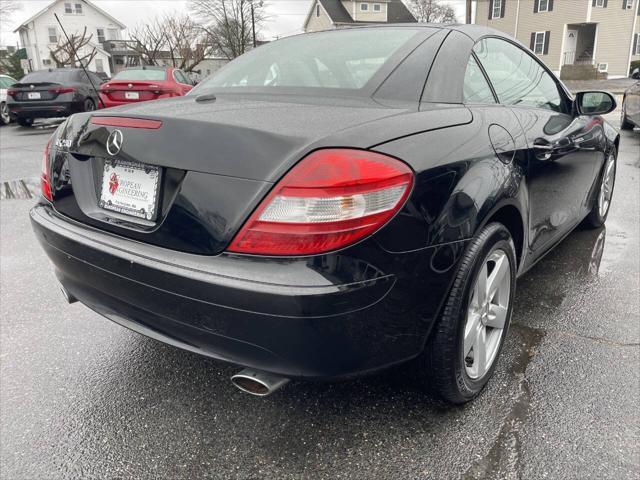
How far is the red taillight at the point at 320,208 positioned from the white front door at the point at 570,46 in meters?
39.8

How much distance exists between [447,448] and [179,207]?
129 centimetres

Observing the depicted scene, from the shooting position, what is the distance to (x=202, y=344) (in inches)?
70.3

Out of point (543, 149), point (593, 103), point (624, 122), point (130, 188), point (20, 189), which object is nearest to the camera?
point (130, 188)

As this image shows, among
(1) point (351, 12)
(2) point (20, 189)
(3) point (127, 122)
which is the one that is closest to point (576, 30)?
(1) point (351, 12)

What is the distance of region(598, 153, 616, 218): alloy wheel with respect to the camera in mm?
4102

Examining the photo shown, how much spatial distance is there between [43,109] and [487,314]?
13.6m

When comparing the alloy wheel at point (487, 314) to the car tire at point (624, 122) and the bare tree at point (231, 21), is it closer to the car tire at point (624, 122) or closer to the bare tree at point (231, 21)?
the car tire at point (624, 122)

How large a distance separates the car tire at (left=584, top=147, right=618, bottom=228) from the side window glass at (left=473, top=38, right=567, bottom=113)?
1.01 meters

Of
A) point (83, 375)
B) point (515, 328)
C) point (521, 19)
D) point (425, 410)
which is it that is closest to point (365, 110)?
point (425, 410)

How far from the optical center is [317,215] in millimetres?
1567

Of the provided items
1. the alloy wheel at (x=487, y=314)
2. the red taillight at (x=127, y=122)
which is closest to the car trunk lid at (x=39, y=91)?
the red taillight at (x=127, y=122)

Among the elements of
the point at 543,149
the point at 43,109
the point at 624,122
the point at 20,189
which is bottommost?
the point at 624,122

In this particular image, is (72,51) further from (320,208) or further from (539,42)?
(539,42)

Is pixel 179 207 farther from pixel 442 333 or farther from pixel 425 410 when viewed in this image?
pixel 425 410
